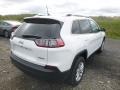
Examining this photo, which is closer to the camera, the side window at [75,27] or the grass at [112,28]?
the side window at [75,27]

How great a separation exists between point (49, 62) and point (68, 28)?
0.94m

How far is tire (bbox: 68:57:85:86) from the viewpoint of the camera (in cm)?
432

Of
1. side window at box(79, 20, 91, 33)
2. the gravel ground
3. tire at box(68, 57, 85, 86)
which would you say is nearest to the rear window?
tire at box(68, 57, 85, 86)

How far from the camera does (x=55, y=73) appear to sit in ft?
12.5

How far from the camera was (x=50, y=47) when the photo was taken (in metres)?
3.75

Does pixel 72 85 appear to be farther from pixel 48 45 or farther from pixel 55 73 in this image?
pixel 48 45

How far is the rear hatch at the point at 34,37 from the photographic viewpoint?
385cm

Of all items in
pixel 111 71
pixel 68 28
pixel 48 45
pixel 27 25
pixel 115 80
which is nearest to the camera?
pixel 48 45

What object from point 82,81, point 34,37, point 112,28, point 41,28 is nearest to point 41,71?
point 34,37

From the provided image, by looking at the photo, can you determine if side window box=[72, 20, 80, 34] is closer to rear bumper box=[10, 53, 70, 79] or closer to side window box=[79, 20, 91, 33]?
side window box=[79, 20, 91, 33]

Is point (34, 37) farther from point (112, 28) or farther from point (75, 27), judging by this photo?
→ point (112, 28)

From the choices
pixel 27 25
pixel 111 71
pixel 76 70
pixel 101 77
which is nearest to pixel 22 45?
pixel 27 25

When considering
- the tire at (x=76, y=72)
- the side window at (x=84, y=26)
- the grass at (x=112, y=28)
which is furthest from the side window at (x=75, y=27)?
the grass at (x=112, y=28)

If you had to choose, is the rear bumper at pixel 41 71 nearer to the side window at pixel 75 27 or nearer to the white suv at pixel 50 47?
the white suv at pixel 50 47
